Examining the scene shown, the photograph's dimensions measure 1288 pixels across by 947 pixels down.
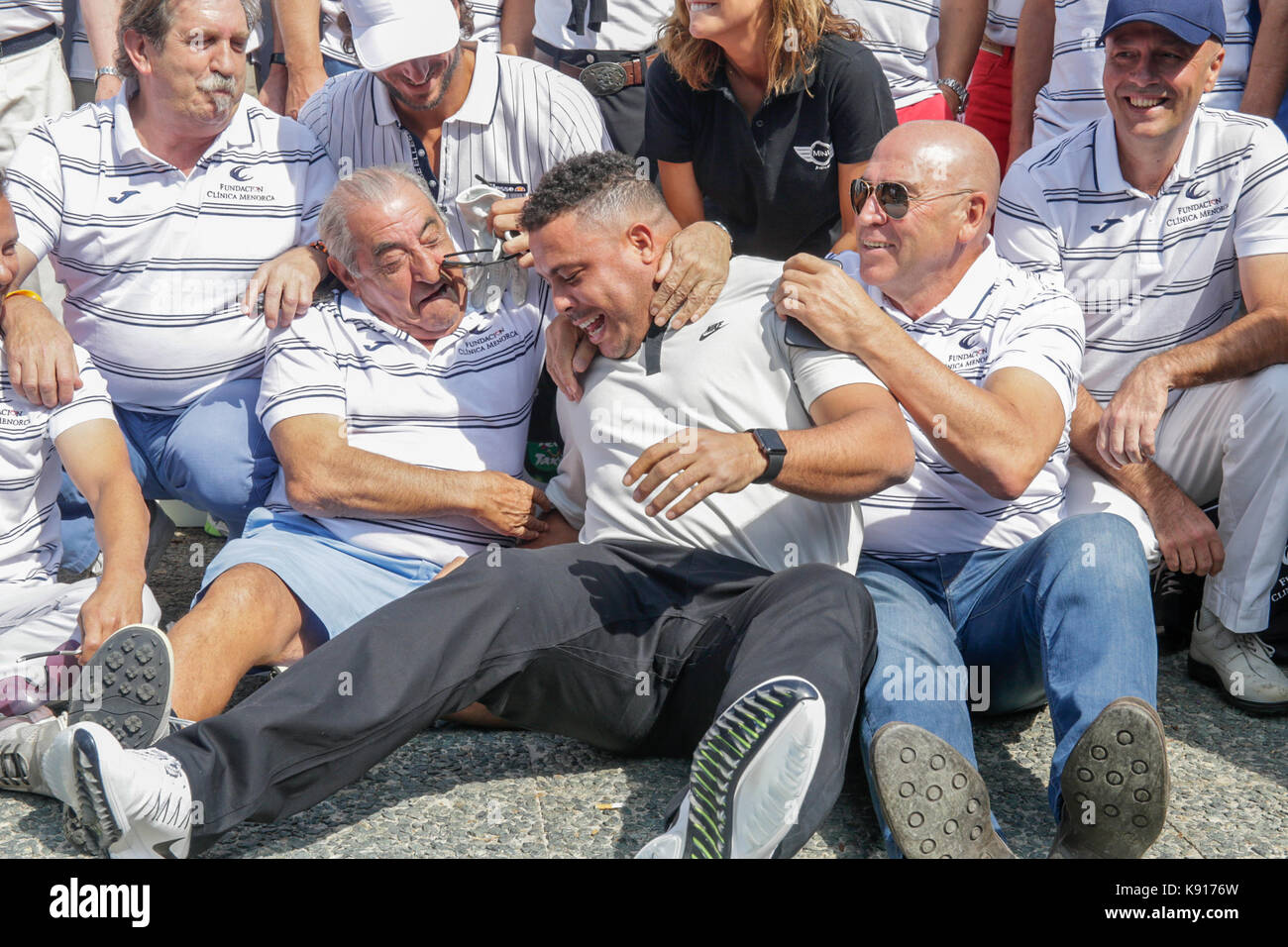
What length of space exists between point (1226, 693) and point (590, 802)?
1.65 m

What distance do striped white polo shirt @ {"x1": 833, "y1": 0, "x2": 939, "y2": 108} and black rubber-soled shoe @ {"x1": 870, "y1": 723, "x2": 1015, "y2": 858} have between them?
2.45 m

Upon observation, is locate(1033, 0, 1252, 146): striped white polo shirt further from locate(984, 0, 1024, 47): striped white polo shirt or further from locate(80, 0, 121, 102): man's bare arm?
locate(80, 0, 121, 102): man's bare arm

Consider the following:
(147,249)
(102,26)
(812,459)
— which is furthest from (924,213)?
(102,26)

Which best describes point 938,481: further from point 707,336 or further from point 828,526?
point 707,336

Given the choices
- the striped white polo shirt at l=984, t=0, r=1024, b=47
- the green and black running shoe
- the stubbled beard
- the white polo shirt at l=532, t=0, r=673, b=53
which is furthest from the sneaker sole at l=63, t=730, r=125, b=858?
the striped white polo shirt at l=984, t=0, r=1024, b=47

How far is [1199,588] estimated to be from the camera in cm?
354

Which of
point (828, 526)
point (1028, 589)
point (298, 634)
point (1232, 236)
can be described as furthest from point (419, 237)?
point (1232, 236)

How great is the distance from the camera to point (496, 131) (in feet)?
12.8

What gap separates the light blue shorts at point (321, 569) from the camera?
3.15 metres

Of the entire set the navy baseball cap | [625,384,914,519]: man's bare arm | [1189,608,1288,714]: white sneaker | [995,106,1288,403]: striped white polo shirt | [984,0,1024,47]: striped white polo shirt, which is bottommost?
A: [1189,608,1288,714]: white sneaker

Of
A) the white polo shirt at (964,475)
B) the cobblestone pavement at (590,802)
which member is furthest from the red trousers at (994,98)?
the cobblestone pavement at (590,802)

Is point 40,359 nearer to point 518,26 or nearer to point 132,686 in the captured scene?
point 132,686

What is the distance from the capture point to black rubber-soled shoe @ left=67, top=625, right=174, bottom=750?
2621mm
